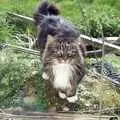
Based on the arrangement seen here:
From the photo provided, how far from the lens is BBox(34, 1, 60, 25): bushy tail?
119 inches

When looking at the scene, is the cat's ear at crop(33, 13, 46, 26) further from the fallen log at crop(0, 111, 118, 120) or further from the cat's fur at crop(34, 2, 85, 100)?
the fallen log at crop(0, 111, 118, 120)

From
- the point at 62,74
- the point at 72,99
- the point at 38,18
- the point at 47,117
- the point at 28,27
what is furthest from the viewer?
the point at 28,27

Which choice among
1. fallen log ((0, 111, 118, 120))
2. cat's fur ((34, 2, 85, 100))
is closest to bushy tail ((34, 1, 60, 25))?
cat's fur ((34, 2, 85, 100))

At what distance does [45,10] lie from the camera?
9.98 feet

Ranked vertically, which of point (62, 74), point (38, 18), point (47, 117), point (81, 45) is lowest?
point (47, 117)

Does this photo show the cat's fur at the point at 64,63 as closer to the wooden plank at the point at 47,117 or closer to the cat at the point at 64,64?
the cat at the point at 64,64

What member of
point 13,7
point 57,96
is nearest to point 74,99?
point 57,96

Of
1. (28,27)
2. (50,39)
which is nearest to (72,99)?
(50,39)

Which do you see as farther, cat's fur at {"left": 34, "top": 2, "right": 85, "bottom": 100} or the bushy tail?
the bushy tail

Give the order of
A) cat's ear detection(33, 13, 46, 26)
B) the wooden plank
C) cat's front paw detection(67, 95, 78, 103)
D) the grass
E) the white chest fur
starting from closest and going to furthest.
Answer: the wooden plank → the white chest fur → cat's front paw detection(67, 95, 78, 103) → cat's ear detection(33, 13, 46, 26) → the grass

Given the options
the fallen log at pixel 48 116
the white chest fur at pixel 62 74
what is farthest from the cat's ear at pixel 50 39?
the fallen log at pixel 48 116

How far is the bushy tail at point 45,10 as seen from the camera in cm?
301

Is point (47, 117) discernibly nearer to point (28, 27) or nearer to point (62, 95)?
point (62, 95)

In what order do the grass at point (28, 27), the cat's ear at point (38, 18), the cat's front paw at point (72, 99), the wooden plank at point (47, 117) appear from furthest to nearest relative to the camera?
1. the grass at point (28, 27)
2. the cat's ear at point (38, 18)
3. the cat's front paw at point (72, 99)
4. the wooden plank at point (47, 117)
